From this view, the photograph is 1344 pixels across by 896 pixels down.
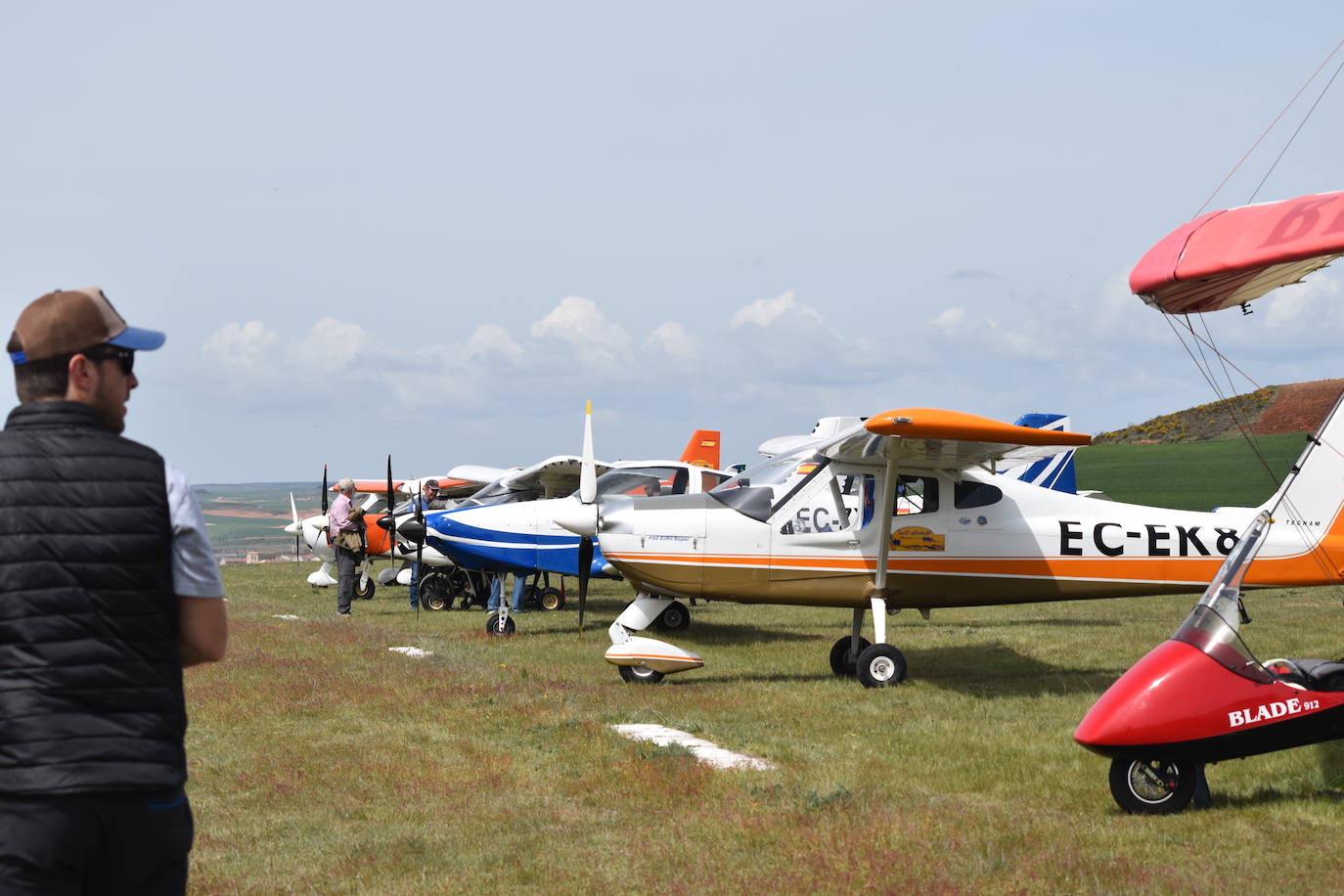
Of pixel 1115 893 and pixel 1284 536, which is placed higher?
pixel 1284 536

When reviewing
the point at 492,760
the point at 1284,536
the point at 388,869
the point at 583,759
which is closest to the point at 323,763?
the point at 492,760

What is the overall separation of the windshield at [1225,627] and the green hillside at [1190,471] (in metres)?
28.5

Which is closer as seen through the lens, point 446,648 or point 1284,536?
point 1284,536

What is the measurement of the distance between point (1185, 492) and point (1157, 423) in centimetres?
2509

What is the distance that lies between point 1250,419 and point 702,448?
34111 mm

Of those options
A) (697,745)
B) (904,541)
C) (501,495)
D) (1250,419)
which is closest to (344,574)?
(501,495)

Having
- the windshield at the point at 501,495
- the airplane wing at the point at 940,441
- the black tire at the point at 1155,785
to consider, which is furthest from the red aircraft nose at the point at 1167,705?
the windshield at the point at 501,495

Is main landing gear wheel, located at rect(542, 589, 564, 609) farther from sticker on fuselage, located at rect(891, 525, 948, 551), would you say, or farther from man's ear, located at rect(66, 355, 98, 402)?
man's ear, located at rect(66, 355, 98, 402)

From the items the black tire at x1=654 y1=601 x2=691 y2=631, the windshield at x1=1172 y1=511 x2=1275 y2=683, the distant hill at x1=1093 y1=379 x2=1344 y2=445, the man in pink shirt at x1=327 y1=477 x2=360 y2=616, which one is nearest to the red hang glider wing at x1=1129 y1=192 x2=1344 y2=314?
the windshield at x1=1172 y1=511 x2=1275 y2=683

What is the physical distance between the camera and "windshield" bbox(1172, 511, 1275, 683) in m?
6.31

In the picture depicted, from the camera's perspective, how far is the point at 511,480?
2003 centimetres

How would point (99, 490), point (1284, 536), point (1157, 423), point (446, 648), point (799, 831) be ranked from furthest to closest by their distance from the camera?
point (1157, 423) < point (446, 648) < point (1284, 536) < point (799, 831) < point (99, 490)

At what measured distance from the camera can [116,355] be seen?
9.31 ft

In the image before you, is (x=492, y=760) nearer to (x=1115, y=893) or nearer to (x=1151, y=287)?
(x=1115, y=893)
